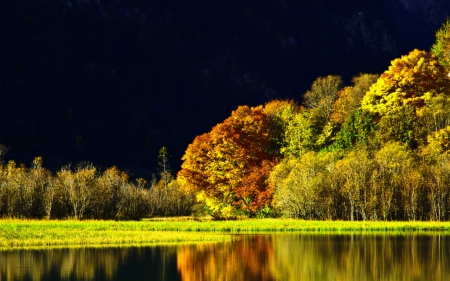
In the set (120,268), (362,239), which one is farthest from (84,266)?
(362,239)

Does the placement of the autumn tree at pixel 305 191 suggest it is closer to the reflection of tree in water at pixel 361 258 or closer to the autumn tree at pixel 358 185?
the autumn tree at pixel 358 185

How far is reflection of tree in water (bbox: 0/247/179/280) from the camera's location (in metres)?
44.6

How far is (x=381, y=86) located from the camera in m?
105

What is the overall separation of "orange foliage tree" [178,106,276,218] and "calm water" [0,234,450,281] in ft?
120

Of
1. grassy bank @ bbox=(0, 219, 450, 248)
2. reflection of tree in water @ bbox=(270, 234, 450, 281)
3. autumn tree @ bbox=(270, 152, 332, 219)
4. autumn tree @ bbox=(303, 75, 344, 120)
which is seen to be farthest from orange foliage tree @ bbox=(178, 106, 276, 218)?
reflection of tree in water @ bbox=(270, 234, 450, 281)

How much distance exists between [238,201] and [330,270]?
56.7m

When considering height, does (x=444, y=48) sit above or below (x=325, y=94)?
above

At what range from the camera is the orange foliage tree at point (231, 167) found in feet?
333

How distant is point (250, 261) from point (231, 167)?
5277 cm

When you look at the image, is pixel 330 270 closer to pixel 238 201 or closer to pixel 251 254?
pixel 251 254

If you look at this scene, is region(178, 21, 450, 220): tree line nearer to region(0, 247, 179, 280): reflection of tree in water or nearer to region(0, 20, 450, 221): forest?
region(0, 20, 450, 221): forest

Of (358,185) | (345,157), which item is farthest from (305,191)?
(345,157)

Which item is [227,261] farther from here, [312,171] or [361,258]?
[312,171]

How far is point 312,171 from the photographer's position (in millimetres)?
90688
